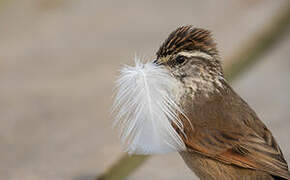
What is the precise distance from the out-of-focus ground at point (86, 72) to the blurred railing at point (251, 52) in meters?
0.07

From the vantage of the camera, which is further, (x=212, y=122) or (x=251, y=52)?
(x=251, y=52)

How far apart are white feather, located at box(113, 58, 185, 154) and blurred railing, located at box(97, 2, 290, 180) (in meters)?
0.78

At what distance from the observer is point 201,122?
6.84 m

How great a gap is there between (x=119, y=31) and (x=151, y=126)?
316cm

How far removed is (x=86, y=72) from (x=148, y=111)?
7.60 feet

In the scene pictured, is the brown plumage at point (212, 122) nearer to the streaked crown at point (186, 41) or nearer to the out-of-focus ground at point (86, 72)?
the streaked crown at point (186, 41)

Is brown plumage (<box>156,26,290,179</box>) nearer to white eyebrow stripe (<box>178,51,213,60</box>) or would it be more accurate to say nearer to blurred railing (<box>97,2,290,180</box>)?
white eyebrow stripe (<box>178,51,213,60</box>)

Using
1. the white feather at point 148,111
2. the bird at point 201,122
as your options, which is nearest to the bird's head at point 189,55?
the bird at point 201,122

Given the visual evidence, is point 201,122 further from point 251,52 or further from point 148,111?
point 251,52

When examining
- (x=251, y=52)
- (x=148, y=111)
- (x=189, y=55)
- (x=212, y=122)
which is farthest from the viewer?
(x=251, y=52)

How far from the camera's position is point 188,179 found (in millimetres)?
7520

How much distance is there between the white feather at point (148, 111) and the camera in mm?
6664

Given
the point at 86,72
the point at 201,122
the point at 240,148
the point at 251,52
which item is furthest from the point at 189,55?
the point at 251,52

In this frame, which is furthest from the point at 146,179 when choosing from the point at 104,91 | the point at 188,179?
the point at 104,91
